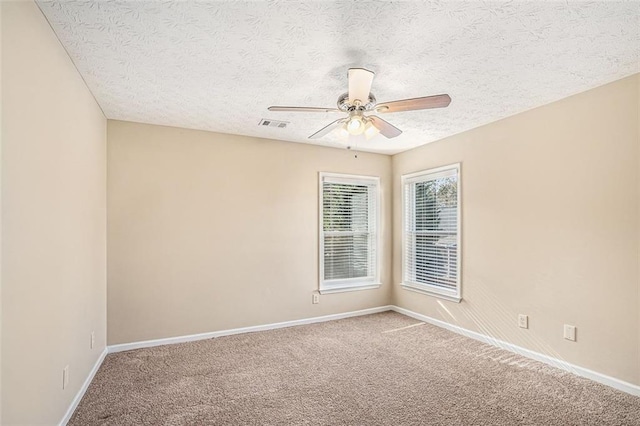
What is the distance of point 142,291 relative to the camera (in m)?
3.63

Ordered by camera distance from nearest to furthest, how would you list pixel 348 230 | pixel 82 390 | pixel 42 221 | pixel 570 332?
1. pixel 42 221
2. pixel 82 390
3. pixel 570 332
4. pixel 348 230

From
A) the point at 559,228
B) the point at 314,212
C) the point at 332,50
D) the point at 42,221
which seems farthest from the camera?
the point at 314,212

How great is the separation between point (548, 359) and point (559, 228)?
47.7 inches

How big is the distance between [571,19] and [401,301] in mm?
3913

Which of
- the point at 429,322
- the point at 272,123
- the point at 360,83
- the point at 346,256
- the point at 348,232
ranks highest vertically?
the point at 272,123

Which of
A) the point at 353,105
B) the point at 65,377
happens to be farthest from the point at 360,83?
the point at 65,377

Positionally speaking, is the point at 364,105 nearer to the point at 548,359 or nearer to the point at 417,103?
the point at 417,103

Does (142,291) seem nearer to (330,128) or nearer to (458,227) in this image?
(330,128)

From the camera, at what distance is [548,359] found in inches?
124

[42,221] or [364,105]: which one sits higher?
[364,105]

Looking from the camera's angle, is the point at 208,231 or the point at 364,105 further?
the point at 208,231

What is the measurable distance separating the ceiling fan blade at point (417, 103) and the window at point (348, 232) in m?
2.33

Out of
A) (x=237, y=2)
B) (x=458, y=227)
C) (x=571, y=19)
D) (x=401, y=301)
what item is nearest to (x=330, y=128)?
(x=237, y=2)

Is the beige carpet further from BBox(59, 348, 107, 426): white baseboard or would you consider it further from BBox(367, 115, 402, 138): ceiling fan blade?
BBox(367, 115, 402, 138): ceiling fan blade
